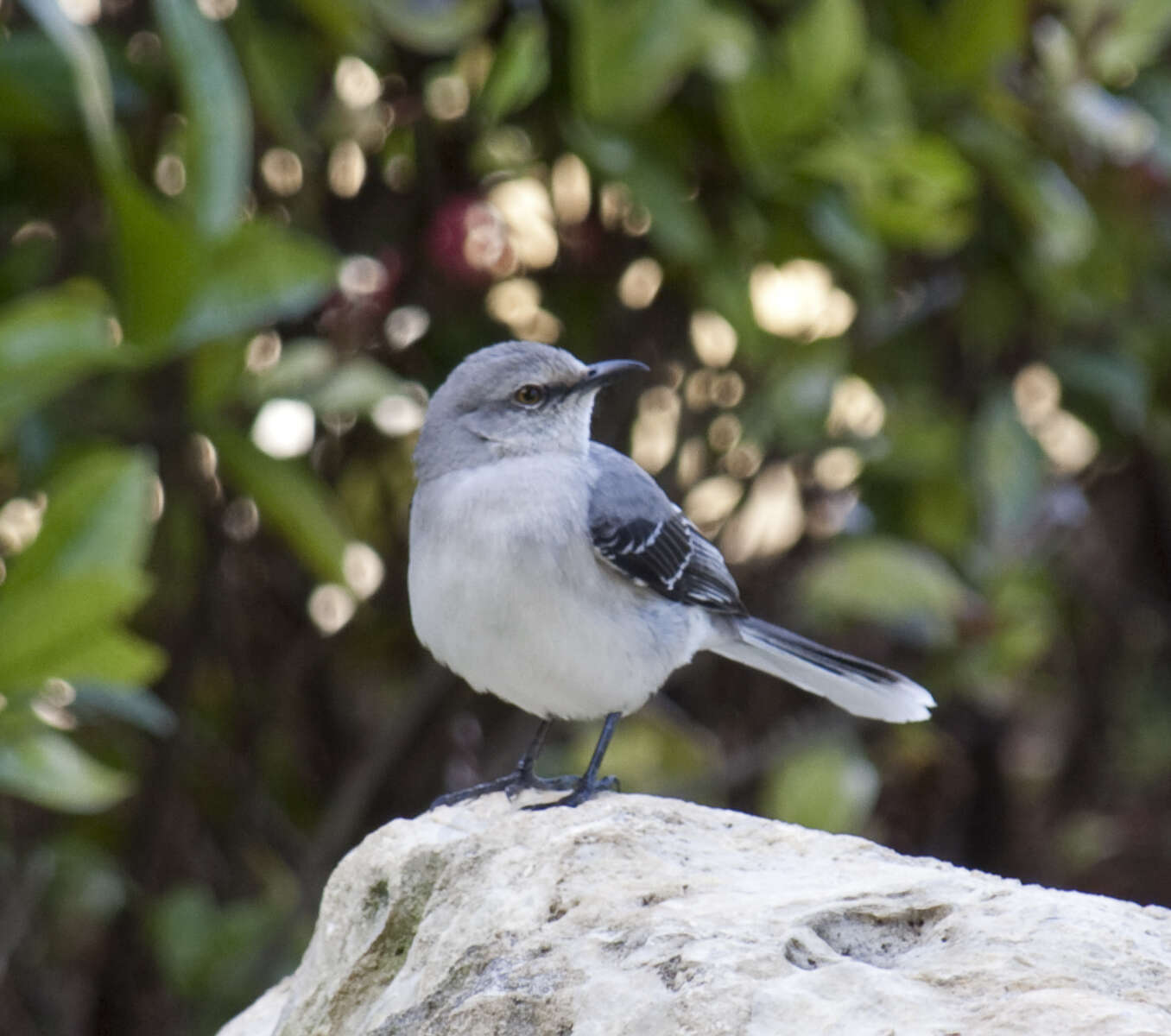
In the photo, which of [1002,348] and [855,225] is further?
Answer: [1002,348]

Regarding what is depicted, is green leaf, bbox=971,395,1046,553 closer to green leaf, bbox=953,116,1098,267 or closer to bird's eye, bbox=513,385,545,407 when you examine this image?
green leaf, bbox=953,116,1098,267

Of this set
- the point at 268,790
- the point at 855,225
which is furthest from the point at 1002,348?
the point at 268,790

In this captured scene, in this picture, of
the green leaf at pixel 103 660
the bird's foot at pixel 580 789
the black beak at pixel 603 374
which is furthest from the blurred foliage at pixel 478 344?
the bird's foot at pixel 580 789

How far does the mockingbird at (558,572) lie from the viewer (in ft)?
12.0

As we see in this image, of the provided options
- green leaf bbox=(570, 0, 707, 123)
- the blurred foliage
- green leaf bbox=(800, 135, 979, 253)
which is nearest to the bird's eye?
the blurred foliage

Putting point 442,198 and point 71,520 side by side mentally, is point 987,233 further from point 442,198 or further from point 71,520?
point 71,520

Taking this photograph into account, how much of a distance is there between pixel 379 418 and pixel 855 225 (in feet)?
5.00

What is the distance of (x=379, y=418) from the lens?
15.7 ft

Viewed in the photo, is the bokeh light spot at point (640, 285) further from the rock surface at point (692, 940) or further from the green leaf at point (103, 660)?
the rock surface at point (692, 940)

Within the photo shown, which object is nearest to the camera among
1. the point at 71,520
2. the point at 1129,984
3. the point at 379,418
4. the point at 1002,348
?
the point at 1129,984

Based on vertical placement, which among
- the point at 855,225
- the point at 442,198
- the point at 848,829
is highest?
the point at 855,225

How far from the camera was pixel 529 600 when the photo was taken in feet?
12.0

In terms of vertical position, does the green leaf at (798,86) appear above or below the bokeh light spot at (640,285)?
above

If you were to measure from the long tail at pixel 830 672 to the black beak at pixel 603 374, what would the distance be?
80cm
